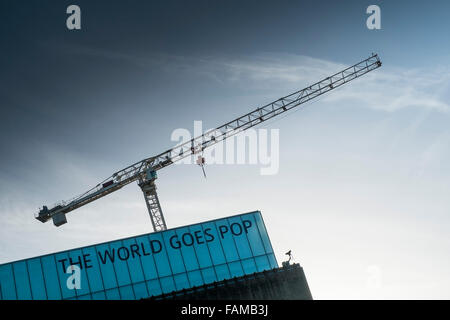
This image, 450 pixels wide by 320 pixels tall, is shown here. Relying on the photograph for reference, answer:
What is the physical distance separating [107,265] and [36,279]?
6414 millimetres

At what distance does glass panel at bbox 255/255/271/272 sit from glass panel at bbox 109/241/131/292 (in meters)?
12.9

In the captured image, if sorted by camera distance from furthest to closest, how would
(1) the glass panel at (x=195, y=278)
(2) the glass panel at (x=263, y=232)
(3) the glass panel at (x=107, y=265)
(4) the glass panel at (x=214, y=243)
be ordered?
(2) the glass panel at (x=263, y=232)
(4) the glass panel at (x=214, y=243)
(1) the glass panel at (x=195, y=278)
(3) the glass panel at (x=107, y=265)

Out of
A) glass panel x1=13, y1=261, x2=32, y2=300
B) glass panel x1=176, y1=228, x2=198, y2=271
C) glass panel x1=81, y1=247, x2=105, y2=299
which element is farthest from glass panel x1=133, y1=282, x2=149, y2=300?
glass panel x1=13, y1=261, x2=32, y2=300

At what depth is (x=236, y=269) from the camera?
4147 cm

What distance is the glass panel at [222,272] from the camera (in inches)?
1610

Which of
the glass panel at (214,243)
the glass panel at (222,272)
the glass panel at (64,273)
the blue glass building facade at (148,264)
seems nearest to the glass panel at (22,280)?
the blue glass building facade at (148,264)

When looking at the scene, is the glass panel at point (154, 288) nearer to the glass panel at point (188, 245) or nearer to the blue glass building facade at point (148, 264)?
the blue glass building facade at point (148, 264)

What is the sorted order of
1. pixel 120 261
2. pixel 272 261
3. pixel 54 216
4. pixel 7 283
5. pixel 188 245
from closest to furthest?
pixel 7 283
pixel 120 261
pixel 188 245
pixel 272 261
pixel 54 216

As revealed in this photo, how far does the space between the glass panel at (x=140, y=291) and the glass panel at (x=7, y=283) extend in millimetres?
10762

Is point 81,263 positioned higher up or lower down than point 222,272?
higher up

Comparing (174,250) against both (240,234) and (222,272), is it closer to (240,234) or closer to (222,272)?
(222,272)

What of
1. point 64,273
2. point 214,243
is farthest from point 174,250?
point 64,273

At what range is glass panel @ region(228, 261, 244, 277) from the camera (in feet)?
135
